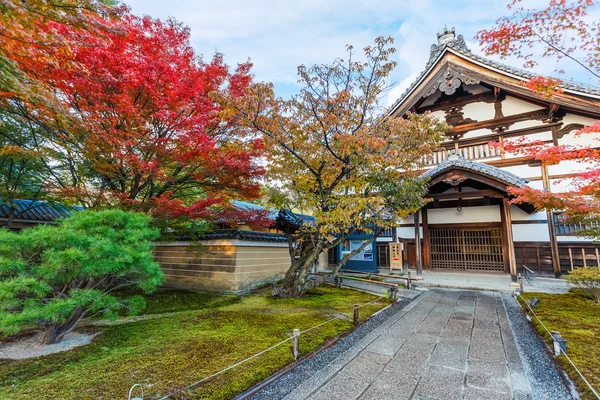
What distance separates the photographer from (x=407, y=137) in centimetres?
702

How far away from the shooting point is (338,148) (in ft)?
20.1

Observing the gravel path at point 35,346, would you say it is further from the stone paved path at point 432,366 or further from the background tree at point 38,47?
the stone paved path at point 432,366

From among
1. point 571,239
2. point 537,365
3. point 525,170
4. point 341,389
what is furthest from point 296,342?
point 525,170

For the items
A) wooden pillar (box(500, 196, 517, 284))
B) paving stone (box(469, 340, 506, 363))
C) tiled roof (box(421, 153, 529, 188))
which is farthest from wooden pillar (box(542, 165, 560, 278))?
paving stone (box(469, 340, 506, 363))

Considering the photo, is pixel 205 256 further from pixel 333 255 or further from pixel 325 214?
pixel 333 255

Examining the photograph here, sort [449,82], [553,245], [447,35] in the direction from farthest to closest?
[447,35] < [449,82] < [553,245]

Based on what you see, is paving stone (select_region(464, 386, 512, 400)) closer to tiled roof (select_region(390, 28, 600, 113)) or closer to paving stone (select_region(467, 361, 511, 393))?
paving stone (select_region(467, 361, 511, 393))

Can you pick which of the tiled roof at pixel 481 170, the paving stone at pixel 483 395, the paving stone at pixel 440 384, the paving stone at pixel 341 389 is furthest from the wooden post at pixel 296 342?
the tiled roof at pixel 481 170

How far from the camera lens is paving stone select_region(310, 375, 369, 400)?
2.95m

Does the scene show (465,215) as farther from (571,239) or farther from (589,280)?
(589,280)

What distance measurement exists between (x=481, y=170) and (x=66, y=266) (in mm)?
11652

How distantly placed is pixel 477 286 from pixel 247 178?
8597mm

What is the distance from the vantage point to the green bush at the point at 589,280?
21.5ft

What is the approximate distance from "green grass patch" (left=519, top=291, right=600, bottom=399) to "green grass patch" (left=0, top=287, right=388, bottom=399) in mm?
3154
